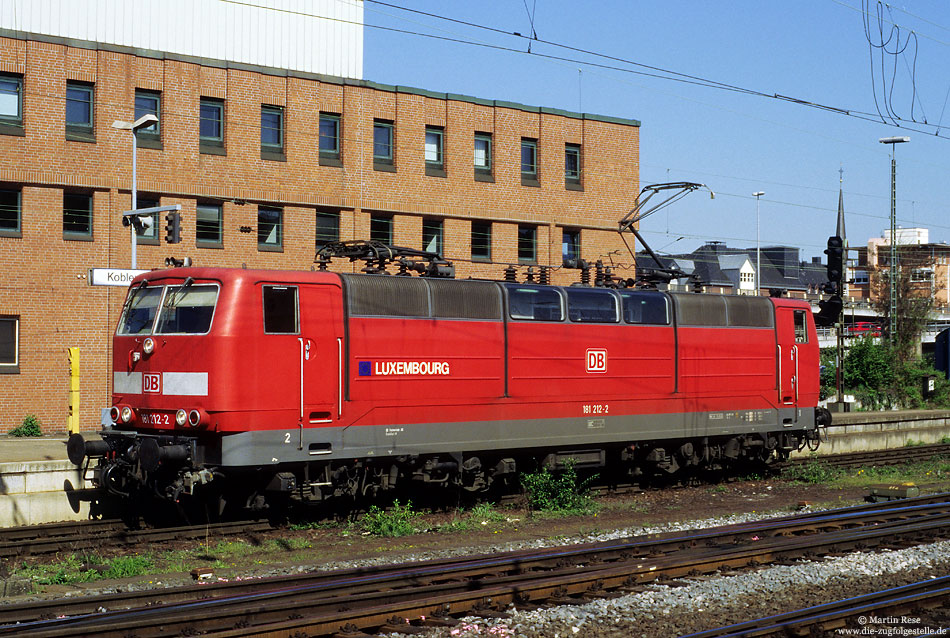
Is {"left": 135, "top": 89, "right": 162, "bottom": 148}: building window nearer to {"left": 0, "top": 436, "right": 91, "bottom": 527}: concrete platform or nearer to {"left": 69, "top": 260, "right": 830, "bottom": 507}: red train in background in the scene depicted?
{"left": 69, "top": 260, "right": 830, "bottom": 507}: red train in background

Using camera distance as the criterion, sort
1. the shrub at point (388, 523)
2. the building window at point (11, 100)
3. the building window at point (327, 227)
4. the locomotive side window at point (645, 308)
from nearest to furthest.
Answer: the shrub at point (388, 523)
the locomotive side window at point (645, 308)
the building window at point (11, 100)
the building window at point (327, 227)

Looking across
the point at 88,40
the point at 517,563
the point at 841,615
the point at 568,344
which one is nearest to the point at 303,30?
the point at 88,40

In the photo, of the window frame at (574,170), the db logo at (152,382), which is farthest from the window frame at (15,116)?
the window frame at (574,170)

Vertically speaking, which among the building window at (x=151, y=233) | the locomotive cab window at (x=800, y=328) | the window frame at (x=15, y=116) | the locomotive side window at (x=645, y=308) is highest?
the window frame at (x=15, y=116)

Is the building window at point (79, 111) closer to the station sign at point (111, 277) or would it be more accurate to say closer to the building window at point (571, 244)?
the station sign at point (111, 277)

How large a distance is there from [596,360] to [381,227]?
16.2 metres

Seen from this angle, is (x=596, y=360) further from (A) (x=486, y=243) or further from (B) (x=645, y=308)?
(A) (x=486, y=243)

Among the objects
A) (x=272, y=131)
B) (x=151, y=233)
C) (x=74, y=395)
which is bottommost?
(x=74, y=395)

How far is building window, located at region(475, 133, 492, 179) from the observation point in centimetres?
3462

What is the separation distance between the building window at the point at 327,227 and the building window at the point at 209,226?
3247 mm

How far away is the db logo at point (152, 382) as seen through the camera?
14.0 metres

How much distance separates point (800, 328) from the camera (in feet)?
73.3

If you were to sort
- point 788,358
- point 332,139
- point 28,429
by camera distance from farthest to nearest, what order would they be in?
1. point 332,139
2. point 28,429
3. point 788,358

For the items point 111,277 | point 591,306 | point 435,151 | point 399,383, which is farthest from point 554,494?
point 435,151
